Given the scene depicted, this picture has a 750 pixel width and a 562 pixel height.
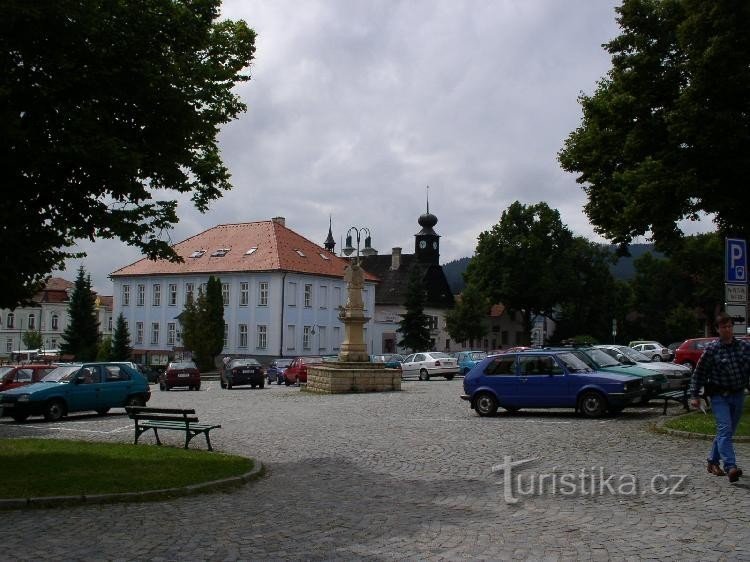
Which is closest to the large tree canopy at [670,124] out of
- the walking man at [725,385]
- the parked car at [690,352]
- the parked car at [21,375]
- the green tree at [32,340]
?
the walking man at [725,385]

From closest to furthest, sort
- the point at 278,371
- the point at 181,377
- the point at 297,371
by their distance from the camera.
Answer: the point at 181,377 < the point at 297,371 < the point at 278,371

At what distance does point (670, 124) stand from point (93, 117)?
1348 centimetres

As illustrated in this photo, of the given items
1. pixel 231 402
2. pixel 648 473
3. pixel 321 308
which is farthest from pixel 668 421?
pixel 321 308

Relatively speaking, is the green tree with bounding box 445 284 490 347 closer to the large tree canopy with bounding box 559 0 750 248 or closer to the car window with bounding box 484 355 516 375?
the large tree canopy with bounding box 559 0 750 248

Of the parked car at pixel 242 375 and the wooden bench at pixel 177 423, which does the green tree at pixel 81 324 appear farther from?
the wooden bench at pixel 177 423

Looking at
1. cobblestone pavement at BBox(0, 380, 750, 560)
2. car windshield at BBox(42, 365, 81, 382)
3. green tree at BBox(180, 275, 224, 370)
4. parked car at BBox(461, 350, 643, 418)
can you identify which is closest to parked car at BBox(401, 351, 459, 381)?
A: green tree at BBox(180, 275, 224, 370)

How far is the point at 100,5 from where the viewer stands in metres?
11.8

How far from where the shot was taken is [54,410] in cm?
2300

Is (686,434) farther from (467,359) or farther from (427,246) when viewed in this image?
(427,246)

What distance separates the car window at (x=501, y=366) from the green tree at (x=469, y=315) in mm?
59884

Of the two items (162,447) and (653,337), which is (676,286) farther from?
(162,447)

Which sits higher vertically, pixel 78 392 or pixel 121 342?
pixel 121 342

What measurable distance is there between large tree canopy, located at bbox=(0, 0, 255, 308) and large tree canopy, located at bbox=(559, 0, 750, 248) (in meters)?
11.1

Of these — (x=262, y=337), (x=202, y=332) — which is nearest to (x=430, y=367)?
(x=202, y=332)
